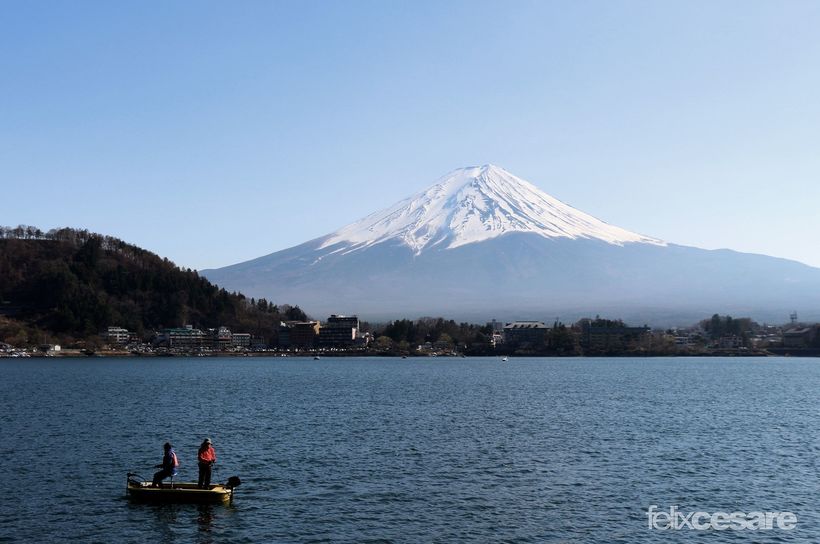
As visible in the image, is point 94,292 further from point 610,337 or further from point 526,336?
point 610,337

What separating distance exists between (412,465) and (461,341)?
Result: 15141 centimetres

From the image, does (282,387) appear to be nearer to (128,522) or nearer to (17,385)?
(17,385)

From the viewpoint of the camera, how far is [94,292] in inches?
6334

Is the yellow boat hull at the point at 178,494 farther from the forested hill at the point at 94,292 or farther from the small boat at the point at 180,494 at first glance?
the forested hill at the point at 94,292

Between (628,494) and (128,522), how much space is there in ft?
45.5

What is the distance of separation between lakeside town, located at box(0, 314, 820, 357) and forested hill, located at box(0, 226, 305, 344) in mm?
3723

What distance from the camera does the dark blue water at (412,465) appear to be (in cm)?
2197

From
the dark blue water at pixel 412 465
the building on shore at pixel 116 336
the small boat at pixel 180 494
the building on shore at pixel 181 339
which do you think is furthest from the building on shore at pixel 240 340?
the small boat at pixel 180 494

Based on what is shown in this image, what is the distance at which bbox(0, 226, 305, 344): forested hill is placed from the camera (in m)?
152

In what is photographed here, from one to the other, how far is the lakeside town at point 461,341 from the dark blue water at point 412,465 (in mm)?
Answer: 108905

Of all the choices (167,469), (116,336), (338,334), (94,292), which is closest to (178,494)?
(167,469)

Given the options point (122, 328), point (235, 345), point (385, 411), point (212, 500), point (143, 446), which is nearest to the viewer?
point (212, 500)

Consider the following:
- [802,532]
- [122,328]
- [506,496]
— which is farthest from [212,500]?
[122,328]

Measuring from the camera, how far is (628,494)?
25359 millimetres
